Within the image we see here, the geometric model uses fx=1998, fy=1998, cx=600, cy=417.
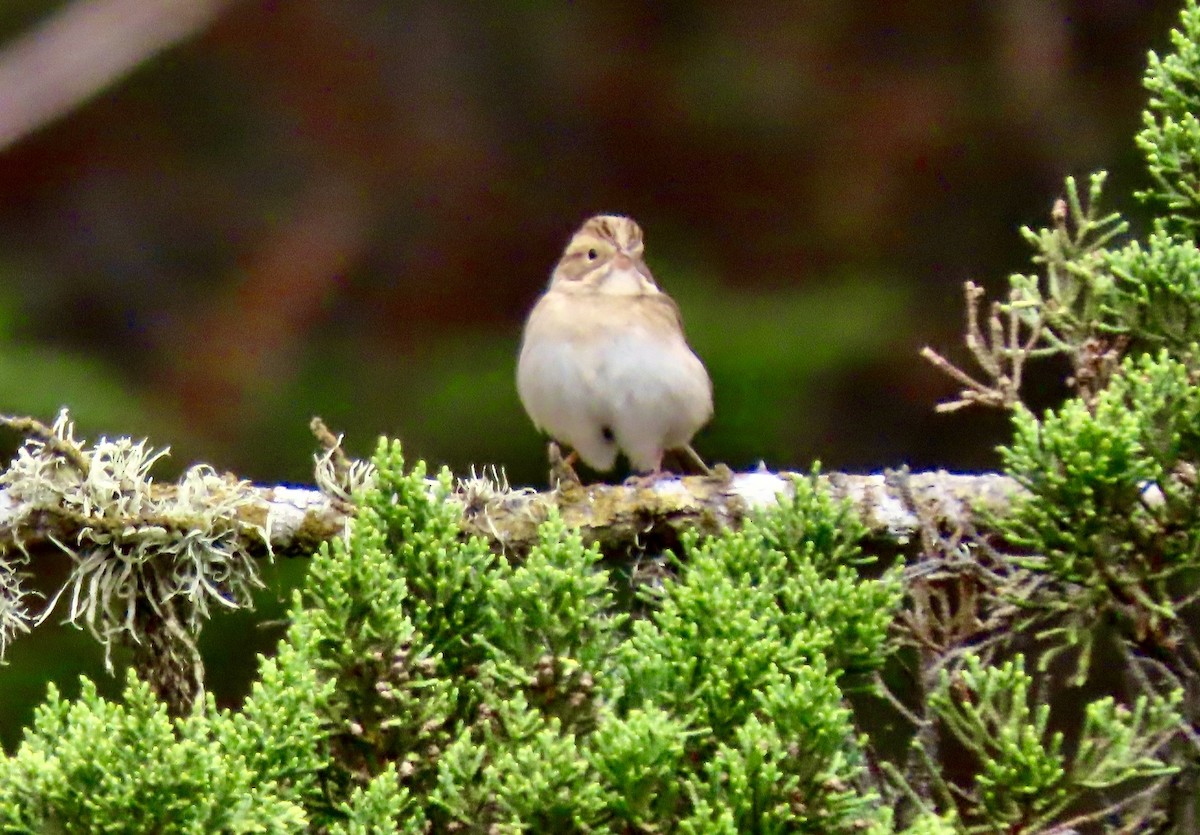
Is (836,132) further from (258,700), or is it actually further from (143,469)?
(258,700)

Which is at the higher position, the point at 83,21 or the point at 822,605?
the point at 83,21

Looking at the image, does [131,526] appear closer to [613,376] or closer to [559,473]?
[559,473]

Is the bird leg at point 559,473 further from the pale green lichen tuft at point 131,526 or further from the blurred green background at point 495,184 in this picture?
the blurred green background at point 495,184

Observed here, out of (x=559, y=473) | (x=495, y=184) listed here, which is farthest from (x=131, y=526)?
(x=495, y=184)

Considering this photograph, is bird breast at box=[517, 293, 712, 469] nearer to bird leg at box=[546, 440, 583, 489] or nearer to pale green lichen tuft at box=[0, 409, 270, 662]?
bird leg at box=[546, 440, 583, 489]

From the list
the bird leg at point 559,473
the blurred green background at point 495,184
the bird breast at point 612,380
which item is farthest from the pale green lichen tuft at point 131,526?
the blurred green background at point 495,184

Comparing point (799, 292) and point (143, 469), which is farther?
point (799, 292)

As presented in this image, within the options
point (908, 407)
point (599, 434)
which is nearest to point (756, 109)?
point (908, 407)
